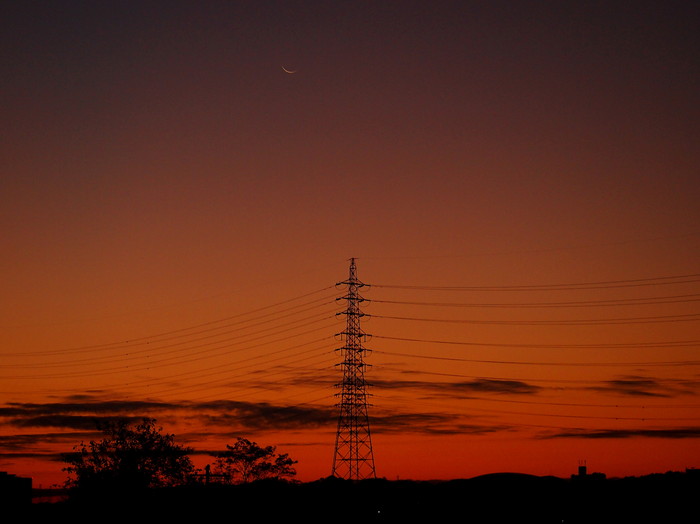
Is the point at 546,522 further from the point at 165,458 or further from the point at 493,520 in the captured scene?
A: the point at 165,458

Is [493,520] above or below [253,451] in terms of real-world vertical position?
below

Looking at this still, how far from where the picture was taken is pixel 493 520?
106625mm

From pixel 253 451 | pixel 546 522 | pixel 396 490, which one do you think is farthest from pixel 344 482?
pixel 253 451

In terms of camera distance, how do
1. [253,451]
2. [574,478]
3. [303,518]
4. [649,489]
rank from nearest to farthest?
[303,518]
[649,489]
[574,478]
[253,451]

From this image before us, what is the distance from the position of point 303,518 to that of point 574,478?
147 feet

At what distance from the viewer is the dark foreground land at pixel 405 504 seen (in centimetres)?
10594

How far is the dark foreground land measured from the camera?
105938 millimetres

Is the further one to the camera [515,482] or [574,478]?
[574,478]

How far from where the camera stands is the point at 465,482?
123 meters

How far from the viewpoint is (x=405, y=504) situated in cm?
11469

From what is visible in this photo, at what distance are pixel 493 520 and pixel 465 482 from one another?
1618 centimetres

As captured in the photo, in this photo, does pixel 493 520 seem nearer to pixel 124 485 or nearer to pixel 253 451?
pixel 124 485

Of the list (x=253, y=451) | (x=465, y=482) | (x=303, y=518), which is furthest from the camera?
(x=253, y=451)

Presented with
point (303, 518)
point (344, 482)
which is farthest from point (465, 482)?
point (303, 518)
